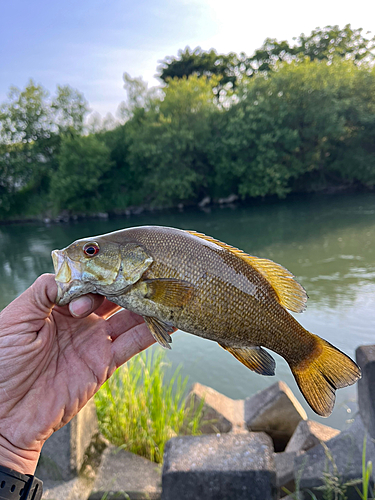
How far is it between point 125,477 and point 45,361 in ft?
6.67

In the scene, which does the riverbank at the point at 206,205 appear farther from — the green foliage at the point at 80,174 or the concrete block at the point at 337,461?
the concrete block at the point at 337,461

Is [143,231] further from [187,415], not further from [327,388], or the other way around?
[187,415]

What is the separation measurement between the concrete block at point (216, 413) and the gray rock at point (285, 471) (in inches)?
35.5

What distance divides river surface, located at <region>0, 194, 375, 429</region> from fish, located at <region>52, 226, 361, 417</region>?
412cm

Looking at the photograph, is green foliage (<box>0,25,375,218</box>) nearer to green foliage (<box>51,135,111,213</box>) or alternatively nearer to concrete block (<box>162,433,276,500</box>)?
green foliage (<box>51,135,111,213</box>)

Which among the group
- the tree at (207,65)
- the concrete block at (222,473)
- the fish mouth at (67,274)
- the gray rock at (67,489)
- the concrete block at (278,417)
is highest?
the tree at (207,65)

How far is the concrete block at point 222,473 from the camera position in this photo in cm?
266

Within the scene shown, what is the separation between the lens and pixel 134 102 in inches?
1603

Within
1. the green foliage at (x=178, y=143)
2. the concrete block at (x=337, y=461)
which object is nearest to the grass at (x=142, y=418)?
the concrete block at (x=337, y=461)

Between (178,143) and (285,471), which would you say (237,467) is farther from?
(178,143)

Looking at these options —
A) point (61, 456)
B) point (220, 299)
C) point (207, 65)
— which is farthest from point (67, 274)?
point (207, 65)

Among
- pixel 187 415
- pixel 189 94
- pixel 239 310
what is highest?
pixel 189 94

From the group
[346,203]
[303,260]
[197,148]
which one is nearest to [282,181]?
[346,203]

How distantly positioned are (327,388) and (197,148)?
34.6m
